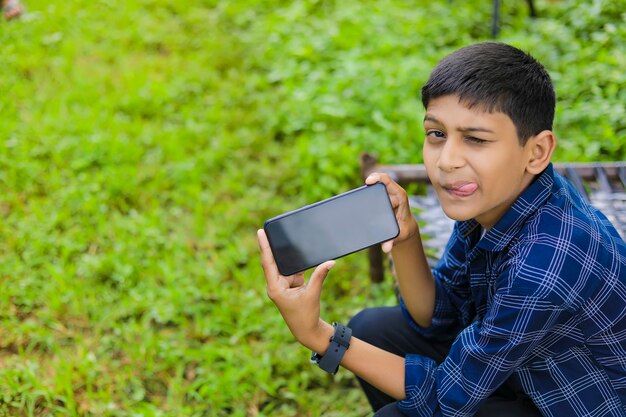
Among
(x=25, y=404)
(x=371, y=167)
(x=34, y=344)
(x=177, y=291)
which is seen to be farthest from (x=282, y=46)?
(x=25, y=404)

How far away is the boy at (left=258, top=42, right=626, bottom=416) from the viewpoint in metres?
1.38

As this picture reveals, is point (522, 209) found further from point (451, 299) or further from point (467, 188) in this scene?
point (451, 299)

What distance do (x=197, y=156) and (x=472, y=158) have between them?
7.93ft

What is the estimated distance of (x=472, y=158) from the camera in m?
1.43

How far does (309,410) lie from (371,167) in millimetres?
1110

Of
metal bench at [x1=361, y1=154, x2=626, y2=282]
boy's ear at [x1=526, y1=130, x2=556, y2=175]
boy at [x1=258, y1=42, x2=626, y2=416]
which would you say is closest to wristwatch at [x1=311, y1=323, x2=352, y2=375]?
boy at [x1=258, y1=42, x2=626, y2=416]

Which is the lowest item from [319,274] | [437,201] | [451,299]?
[437,201]

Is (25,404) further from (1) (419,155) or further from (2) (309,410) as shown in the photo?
(1) (419,155)

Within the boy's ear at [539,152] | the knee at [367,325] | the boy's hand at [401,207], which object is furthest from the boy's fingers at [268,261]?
the boy's ear at [539,152]

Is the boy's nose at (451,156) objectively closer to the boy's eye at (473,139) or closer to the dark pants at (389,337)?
the boy's eye at (473,139)

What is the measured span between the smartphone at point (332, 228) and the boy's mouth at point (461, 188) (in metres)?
0.17

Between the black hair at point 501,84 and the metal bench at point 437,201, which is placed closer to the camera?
the black hair at point 501,84

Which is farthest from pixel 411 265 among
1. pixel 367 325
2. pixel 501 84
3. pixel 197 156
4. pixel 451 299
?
pixel 197 156

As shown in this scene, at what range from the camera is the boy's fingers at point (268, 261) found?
1.54 meters
